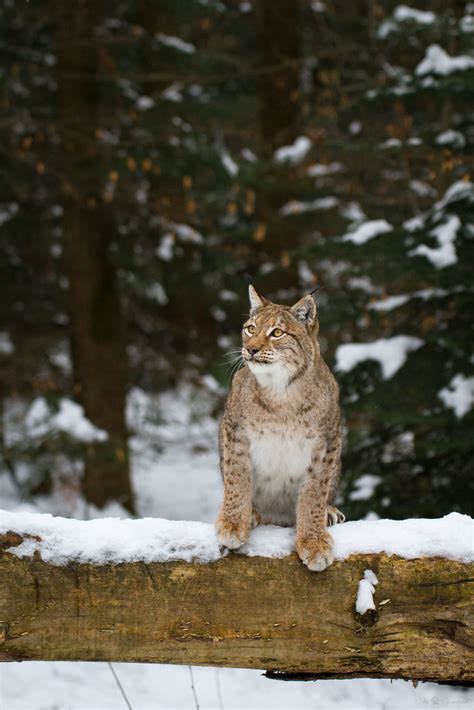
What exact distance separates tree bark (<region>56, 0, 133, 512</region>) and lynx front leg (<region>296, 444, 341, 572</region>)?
19.9 feet

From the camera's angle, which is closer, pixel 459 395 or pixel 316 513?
pixel 316 513

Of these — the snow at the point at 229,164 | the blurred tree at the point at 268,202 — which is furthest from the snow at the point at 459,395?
the snow at the point at 229,164

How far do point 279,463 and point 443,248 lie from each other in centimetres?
320

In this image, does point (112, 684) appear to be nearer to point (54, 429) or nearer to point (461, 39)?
point (54, 429)

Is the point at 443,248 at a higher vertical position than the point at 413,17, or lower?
lower

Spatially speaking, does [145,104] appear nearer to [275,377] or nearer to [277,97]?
[277,97]

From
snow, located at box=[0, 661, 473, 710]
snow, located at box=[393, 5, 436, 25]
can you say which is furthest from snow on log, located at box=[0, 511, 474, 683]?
snow, located at box=[393, 5, 436, 25]

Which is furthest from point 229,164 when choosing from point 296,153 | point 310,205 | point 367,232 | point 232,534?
point 232,534

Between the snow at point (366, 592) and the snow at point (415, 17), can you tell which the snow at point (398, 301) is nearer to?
the snow at point (415, 17)

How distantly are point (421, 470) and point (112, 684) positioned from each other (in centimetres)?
292

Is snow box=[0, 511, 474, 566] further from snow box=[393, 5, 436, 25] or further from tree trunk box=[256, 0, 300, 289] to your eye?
tree trunk box=[256, 0, 300, 289]

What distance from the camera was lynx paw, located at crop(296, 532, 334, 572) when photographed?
3.40 metres

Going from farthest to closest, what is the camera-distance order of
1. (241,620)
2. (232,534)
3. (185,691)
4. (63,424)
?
1. (63,424)
2. (185,691)
3. (232,534)
4. (241,620)

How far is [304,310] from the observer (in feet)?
13.1
